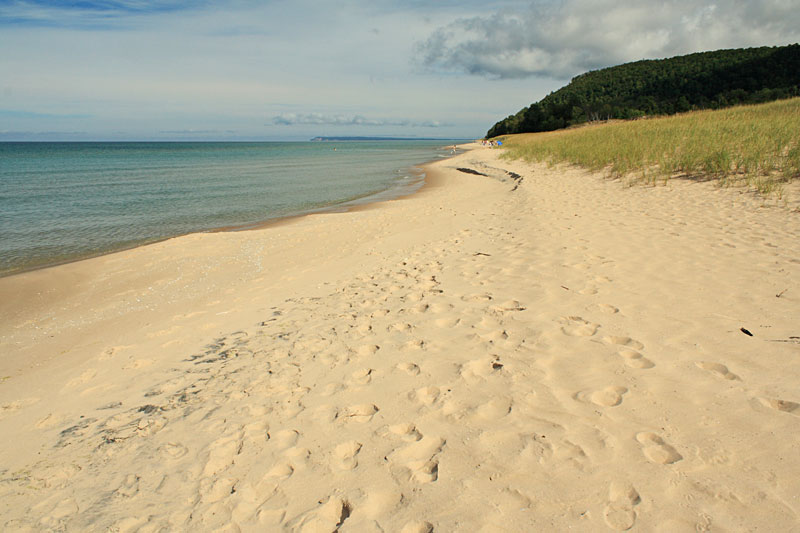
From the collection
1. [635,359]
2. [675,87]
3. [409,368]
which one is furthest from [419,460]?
[675,87]

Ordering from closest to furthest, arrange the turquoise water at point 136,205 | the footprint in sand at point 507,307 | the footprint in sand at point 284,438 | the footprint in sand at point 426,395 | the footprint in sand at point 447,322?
1. the footprint in sand at point 284,438
2. the footprint in sand at point 426,395
3. the footprint in sand at point 447,322
4. the footprint in sand at point 507,307
5. the turquoise water at point 136,205

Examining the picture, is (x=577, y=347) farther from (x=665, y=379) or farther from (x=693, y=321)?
(x=693, y=321)

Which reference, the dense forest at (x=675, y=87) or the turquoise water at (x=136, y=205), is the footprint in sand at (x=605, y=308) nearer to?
the turquoise water at (x=136, y=205)

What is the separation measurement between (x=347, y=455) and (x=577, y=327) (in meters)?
2.28

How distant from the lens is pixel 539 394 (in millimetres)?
2736

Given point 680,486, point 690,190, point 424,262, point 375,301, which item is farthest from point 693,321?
point 690,190

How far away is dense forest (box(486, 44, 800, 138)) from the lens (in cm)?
4372

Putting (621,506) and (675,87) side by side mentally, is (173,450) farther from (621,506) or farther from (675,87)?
(675,87)

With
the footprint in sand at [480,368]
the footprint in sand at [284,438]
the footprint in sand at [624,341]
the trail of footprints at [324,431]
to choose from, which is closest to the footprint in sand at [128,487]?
the trail of footprints at [324,431]

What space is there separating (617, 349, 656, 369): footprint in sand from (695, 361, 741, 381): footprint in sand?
303 millimetres

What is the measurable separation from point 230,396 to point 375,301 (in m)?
2.06

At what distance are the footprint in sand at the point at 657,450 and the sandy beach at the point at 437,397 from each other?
1 cm

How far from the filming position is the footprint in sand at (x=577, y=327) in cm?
349

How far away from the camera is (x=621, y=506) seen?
6.09 feet
